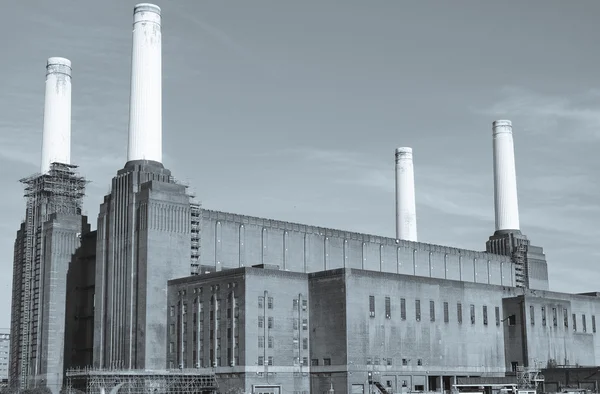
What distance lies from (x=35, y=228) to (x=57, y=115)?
586 inches

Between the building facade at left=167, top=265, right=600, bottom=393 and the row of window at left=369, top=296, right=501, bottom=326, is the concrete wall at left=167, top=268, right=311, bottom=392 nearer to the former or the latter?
the building facade at left=167, top=265, right=600, bottom=393

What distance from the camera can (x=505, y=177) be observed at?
144000 mm

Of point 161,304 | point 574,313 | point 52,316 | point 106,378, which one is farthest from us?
point 574,313

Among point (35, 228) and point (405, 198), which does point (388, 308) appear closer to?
point (35, 228)

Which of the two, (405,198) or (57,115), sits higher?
(57,115)

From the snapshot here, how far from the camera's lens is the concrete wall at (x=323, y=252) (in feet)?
378

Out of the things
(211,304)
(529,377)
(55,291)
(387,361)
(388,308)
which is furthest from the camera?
(55,291)

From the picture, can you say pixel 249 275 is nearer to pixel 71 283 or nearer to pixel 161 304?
pixel 161 304

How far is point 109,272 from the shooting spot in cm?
10812

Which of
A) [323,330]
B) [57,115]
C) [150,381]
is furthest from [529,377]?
[57,115]

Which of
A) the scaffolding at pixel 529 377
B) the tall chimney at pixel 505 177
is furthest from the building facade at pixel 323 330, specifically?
the tall chimney at pixel 505 177

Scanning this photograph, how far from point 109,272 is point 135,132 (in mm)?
16315

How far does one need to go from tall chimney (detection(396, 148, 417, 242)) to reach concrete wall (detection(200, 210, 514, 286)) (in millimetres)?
8837

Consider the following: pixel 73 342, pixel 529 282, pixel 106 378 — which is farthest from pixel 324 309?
pixel 529 282
